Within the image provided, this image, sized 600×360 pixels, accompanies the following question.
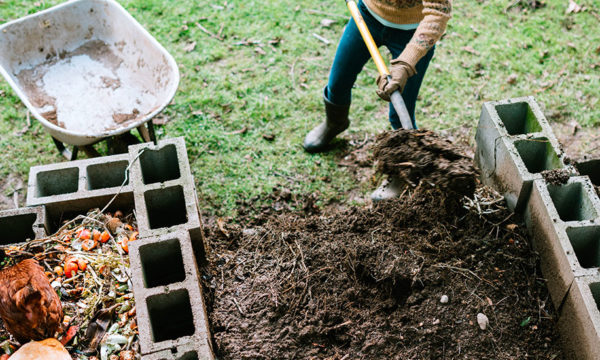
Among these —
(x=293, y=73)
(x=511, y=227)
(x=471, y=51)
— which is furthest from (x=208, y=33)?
(x=511, y=227)

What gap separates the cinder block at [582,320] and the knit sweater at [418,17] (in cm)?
173

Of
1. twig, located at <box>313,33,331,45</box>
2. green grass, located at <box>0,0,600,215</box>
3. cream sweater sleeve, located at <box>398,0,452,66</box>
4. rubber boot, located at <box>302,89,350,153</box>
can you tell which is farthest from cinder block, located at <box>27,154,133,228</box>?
twig, located at <box>313,33,331,45</box>

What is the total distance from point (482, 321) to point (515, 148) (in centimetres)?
117

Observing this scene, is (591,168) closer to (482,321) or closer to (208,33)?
(482,321)

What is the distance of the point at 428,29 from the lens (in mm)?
3361

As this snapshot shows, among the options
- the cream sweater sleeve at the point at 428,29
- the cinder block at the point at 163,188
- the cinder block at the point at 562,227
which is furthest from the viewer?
the cream sweater sleeve at the point at 428,29

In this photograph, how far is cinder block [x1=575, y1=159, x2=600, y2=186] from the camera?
142 inches

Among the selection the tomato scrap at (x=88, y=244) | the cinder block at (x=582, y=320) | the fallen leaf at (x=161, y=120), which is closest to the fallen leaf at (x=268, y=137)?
the fallen leaf at (x=161, y=120)

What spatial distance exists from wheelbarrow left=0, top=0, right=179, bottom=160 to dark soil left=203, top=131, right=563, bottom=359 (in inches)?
70.2

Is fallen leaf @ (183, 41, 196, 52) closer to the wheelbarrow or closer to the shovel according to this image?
the wheelbarrow

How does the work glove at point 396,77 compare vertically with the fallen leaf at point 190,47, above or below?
below

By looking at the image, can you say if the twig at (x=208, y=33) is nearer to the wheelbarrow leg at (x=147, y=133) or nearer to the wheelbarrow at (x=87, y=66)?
the wheelbarrow at (x=87, y=66)

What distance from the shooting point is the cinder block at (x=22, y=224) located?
3.20 metres

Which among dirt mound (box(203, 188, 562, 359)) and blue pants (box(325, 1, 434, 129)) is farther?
blue pants (box(325, 1, 434, 129))
